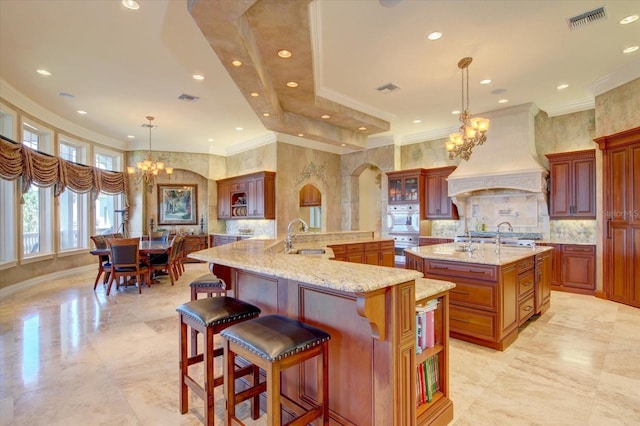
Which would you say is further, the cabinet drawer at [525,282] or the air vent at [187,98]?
the air vent at [187,98]

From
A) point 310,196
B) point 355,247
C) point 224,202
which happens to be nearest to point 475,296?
point 355,247

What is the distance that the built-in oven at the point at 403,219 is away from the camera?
749cm

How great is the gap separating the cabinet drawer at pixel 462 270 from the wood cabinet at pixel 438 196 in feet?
12.9

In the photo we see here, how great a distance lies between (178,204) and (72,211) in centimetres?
253

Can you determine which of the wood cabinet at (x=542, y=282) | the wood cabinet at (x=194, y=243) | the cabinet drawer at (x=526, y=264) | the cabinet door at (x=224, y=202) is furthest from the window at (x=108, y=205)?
the wood cabinet at (x=542, y=282)

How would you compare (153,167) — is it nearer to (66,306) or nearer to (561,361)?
(66,306)

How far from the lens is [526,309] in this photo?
367 centimetres

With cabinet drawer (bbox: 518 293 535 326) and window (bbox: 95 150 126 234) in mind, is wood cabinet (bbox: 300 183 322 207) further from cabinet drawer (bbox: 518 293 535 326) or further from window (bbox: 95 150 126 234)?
cabinet drawer (bbox: 518 293 535 326)

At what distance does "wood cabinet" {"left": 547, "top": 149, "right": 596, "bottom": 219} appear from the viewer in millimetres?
5336

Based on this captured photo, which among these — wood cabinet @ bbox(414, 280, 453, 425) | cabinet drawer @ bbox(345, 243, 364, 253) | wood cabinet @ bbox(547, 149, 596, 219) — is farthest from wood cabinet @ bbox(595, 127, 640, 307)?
wood cabinet @ bbox(414, 280, 453, 425)

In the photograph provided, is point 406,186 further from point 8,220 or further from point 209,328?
point 8,220

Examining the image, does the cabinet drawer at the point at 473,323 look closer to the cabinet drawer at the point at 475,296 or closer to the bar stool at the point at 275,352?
the cabinet drawer at the point at 475,296

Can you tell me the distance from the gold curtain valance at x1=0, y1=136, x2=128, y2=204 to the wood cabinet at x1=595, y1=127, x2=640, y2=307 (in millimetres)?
9318

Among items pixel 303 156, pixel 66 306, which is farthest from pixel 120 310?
pixel 303 156
